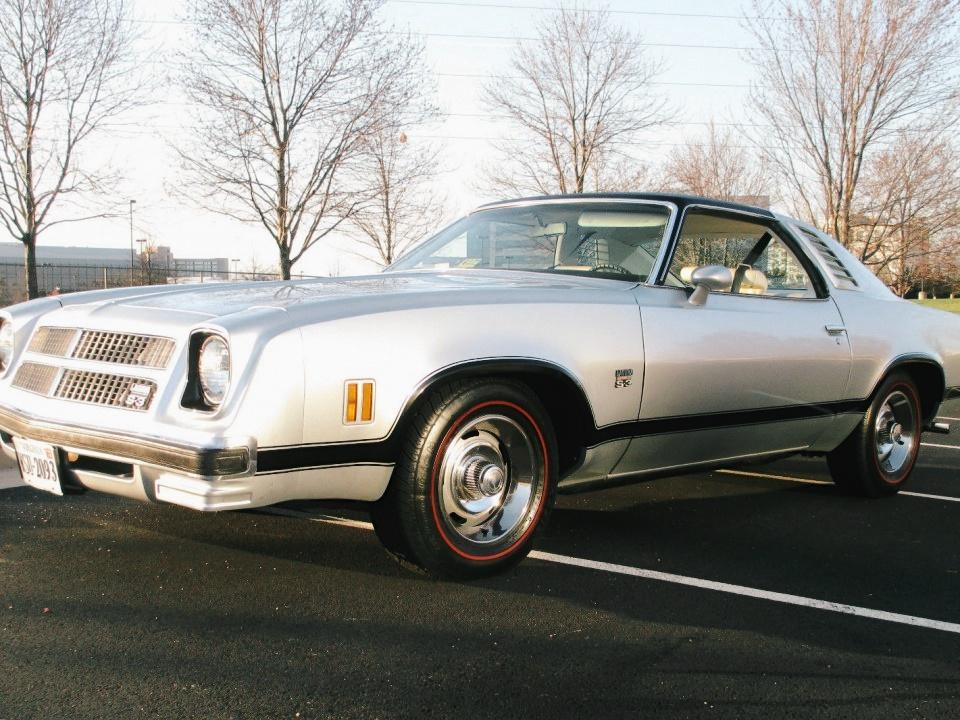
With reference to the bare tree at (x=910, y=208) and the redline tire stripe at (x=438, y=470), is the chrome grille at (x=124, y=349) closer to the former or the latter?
the redline tire stripe at (x=438, y=470)

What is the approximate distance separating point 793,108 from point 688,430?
16.0 meters

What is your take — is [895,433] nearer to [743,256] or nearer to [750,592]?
[743,256]

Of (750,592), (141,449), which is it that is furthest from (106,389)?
(750,592)

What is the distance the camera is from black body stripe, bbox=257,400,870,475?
3.14 metres

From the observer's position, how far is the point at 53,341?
146 inches

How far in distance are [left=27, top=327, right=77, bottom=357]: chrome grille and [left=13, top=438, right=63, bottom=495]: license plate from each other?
1.14 feet

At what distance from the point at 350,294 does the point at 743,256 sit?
8.46 ft

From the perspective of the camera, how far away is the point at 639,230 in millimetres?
4707

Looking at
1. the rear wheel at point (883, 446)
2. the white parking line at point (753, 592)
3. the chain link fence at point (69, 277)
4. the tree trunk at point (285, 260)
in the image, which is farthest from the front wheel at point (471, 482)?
the tree trunk at point (285, 260)

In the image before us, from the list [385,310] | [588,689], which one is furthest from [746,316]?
[588,689]

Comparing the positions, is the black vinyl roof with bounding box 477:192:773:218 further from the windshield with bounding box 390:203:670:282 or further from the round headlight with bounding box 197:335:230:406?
the round headlight with bounding box 197:335:230:406

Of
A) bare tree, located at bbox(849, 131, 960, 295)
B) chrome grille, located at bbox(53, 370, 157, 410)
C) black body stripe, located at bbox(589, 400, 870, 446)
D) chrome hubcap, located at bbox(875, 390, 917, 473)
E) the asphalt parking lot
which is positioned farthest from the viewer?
bare tree, located at bbox(849, 131, 960, 295)

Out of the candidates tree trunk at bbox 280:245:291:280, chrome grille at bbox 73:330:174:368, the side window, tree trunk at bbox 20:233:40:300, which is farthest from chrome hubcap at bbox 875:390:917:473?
Result: tree trunk at bbox 20:233:40:300

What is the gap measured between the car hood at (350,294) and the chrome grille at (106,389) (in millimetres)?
264
